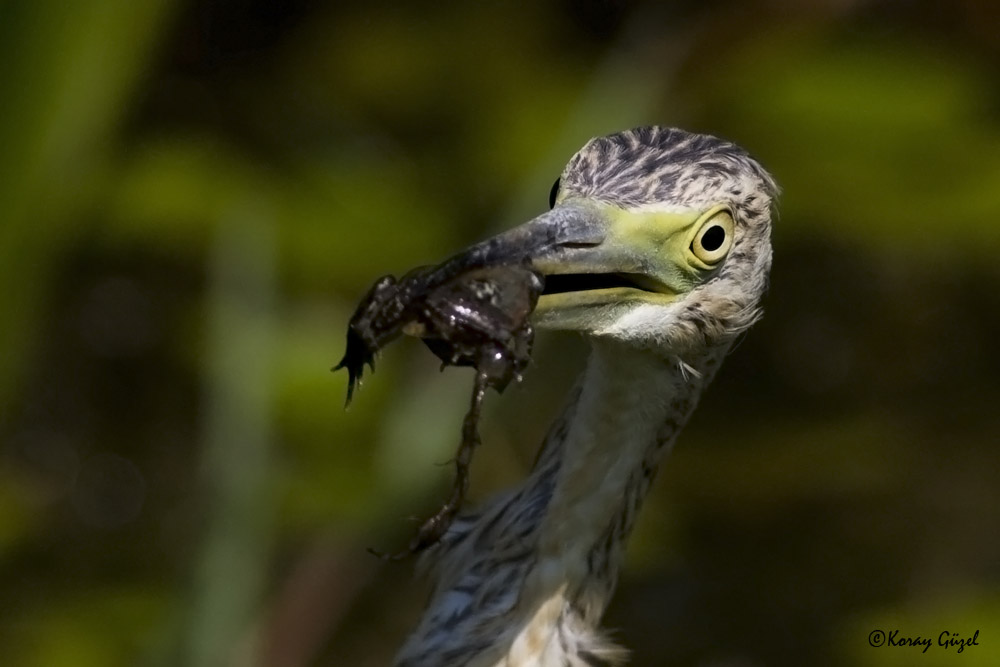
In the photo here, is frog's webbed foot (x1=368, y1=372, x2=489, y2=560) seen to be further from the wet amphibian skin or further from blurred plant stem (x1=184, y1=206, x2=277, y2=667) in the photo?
blurred plant stem (x1=184, y1=206, x2=277, y2=667)

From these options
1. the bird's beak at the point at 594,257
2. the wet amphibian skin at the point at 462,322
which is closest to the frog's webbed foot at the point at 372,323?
the wet amphibian skin at the point at 462,322

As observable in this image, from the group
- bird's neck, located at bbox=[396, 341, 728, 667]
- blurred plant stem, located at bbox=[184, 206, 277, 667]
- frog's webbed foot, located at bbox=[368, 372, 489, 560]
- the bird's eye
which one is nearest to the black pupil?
the bird's eye

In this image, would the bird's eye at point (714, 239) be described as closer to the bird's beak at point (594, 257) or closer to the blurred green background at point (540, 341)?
the bird's beak at point (594, 257)

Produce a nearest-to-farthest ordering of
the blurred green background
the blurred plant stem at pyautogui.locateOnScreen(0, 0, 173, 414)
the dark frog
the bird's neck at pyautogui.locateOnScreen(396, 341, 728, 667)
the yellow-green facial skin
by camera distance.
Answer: the blurred plant stem at pyautogui.locateOnScreen(0, 0, 173, 414)
the dark frog
the yellow-green facial skin
the bird's neck at pyautogui.locateOnScreen(396, 341, 728, 667)
the blurred green background

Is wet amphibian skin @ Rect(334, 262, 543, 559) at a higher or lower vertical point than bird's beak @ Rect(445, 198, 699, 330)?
lower

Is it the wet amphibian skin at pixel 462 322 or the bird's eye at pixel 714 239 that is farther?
the bird's eye at pixel 714 239

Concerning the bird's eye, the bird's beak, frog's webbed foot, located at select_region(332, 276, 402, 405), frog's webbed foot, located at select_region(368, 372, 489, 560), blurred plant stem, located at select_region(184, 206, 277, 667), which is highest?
the bird's eye

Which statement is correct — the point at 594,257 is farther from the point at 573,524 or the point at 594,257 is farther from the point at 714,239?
the point at 573,524
